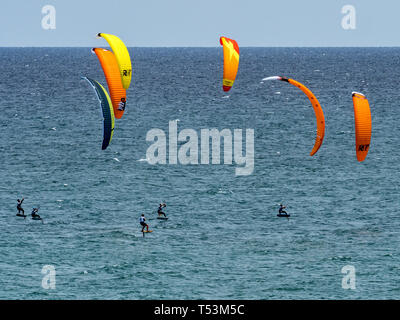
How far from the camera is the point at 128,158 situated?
96438 millimetres

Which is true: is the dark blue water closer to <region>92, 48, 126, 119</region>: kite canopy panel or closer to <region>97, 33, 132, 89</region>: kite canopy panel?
<region>92, 48, 126, 119</region>: kite canopy panel

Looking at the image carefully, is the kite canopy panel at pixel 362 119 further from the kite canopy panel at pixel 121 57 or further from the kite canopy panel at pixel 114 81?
the kite canopy panel at pixel 114 81

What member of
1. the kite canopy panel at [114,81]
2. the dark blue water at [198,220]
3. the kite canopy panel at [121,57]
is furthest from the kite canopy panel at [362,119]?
the kite canopy panel at [114,81]

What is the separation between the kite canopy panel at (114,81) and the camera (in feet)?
180

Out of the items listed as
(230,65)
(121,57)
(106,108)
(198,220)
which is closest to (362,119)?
(230,65)

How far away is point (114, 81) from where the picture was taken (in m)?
55.2

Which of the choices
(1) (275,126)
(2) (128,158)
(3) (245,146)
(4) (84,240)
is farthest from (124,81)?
(1) (275,126)

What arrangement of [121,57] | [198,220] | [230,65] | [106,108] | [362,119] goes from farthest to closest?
[198,220]
[230,65]
[121,57]
[106,108]
[362,119]

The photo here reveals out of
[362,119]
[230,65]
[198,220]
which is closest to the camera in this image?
[362,119]

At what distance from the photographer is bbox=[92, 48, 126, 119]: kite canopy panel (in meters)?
54.9

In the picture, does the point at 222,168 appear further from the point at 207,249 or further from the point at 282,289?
the point at 282,289

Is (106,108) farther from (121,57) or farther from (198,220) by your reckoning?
(198,220)

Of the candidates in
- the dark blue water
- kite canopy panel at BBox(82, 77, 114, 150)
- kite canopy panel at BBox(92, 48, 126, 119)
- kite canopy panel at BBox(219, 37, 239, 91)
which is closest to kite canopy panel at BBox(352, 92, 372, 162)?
the dark blue water

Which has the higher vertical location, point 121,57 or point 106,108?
point 121,57
